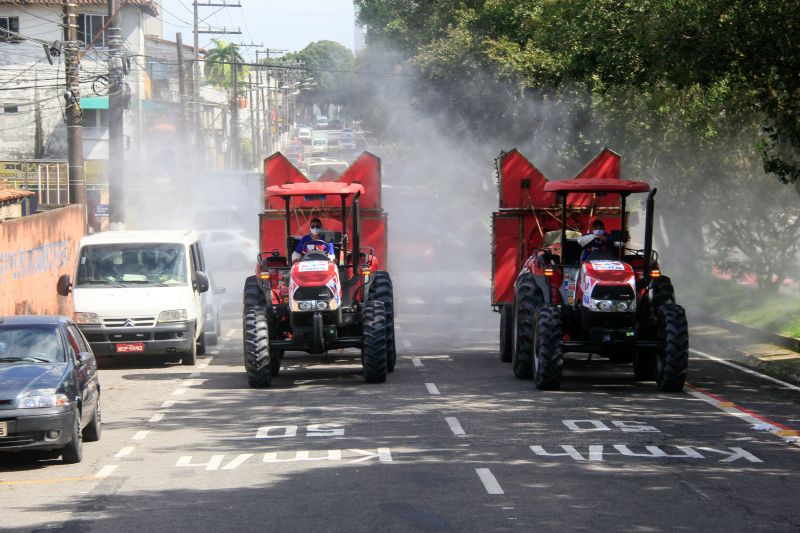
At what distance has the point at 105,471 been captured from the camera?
1291cm

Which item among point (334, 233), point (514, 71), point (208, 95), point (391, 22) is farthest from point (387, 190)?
point (334, 233)

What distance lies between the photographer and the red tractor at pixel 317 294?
61.8 feet

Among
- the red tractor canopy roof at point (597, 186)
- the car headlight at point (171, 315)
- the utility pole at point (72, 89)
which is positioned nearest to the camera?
the red tractor canopy roof at point (597, 186)

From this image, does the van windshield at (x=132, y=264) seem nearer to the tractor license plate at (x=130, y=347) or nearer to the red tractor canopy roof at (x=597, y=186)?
the tractor license plate at (x=130, y=347)

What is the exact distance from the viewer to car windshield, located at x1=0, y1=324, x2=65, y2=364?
13.9 meters

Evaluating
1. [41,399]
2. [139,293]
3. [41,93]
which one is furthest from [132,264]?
[41,93]

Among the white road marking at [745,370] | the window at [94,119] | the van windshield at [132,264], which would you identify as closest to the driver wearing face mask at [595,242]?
the white road marking at [745,370]

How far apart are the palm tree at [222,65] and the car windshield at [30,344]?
258ft

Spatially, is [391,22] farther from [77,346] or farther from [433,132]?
[77,346]

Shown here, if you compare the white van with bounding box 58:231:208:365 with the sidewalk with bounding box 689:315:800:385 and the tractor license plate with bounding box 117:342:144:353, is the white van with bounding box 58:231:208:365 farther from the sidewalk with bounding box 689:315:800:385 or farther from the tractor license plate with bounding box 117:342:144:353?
the sidewalk with bounding box 689:315:800:385

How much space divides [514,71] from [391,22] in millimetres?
29054

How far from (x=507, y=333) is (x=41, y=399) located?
10534mm

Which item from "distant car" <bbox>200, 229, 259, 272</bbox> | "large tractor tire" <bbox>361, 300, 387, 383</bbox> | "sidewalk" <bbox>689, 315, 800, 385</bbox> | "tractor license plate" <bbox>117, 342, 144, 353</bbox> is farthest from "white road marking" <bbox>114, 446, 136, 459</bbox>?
"distant car" <bbox>200, 229, 259, 272</bbox>

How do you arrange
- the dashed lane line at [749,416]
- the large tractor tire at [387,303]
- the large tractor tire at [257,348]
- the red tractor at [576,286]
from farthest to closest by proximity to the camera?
the large tractor tire at [387,303] → the large tractor tire at [257,348] → the red tractor at [576,286] → the dashed lane line at [749,416]
